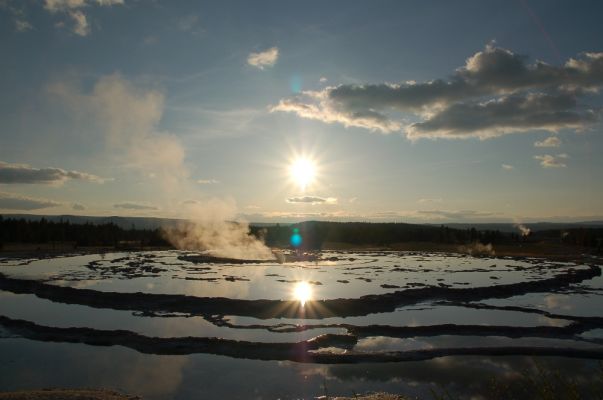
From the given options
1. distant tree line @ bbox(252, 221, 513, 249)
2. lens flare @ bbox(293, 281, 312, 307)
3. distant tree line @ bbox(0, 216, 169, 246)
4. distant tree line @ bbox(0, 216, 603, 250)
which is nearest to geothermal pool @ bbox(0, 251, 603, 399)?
lens flare @ bbox(293, 281, 312, 307)

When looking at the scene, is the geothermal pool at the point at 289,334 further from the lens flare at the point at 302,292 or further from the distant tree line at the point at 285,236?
the distant tree line at the point at 285,236

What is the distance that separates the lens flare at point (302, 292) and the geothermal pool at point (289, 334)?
201 millimetres

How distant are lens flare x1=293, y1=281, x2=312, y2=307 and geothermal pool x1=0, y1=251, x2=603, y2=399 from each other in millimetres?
201

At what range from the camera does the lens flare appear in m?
28.6

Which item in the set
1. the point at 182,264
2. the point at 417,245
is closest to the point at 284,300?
the point at 182,264

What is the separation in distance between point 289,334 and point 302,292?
397 inches

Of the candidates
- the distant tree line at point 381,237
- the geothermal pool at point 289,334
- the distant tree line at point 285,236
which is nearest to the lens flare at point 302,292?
the geothermal pool at point 289,334

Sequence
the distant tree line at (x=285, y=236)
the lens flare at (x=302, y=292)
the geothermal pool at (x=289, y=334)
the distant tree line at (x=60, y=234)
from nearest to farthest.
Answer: the geothermal pool at (x=289, y=334), the lens flare at (x=302, y=292), the distant tree line at (x=60, y=234), the distant tree line at (x=285, y=236)

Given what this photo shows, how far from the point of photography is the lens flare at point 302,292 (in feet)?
93.7

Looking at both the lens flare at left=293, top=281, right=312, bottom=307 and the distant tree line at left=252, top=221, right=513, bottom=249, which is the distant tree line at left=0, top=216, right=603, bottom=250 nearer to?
the distant tree line at left=252, top=221, right=513, bottom=249

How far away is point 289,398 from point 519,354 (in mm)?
9943

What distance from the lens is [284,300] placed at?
27891 millimetres

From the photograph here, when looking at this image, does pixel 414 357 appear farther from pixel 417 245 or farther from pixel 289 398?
pixel 417 245

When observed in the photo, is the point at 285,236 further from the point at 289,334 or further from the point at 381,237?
the point at 289,334
